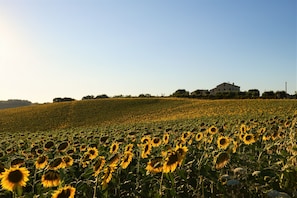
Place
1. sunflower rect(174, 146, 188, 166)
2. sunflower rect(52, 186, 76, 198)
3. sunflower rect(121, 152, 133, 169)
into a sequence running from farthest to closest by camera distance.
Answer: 1. sunflower rect(121, 152, 133, 169)
2. sunflower rect(174, 146, 188, 166)
3. sunflower rect(52, 186, 76, 198)

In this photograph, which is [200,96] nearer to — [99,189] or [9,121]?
[9,121]

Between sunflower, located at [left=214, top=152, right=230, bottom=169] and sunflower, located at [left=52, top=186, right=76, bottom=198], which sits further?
sunflower, located at [left=214, top=152, right=230, bottom=169]

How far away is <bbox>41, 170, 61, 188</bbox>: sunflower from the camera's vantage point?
3.71 metres

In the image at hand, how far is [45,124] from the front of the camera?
44500 millimetres

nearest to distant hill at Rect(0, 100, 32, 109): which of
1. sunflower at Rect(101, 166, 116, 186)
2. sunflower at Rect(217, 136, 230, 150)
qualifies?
sunflower at Rect(217, 136, 230, 150)

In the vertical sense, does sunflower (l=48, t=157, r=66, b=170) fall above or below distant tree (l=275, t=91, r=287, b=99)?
below

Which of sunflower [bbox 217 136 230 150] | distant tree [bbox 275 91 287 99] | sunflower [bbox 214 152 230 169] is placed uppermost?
distant tree [bbox 275 91 287 99]

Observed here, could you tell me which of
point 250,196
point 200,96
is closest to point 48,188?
point 250,196

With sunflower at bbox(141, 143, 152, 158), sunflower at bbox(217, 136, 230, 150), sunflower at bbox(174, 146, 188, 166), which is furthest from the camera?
sunflower at bbox(217, 136, 230, 150)

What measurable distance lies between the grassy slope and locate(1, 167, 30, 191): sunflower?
1418 inches

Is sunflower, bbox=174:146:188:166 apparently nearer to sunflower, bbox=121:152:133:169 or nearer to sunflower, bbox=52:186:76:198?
sunflower, bbox=121:152:133:169

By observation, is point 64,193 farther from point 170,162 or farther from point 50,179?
point 170,162

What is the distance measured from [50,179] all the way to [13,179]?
0.39 meters

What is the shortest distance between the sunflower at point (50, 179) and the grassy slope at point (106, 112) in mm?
35755
